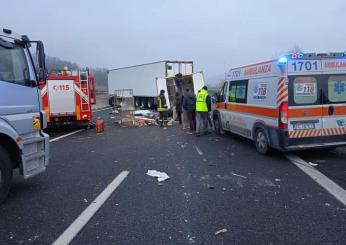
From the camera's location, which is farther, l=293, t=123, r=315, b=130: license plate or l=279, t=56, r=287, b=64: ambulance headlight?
l=293, t=123, r=315, b=130: license plate

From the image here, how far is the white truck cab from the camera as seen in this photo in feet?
17.5

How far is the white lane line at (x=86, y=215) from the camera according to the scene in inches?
165

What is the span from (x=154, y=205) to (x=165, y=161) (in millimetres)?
3192

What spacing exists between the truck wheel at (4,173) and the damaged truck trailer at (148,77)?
14.2 metres

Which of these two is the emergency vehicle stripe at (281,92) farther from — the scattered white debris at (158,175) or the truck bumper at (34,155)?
the truck bumper at (34,155)

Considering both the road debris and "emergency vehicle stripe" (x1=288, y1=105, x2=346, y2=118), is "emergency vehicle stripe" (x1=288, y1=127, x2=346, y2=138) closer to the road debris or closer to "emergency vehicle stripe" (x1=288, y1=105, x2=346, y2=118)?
"emergency vehicle stripe" (x1=288, y1=105, x2=346, y2=118)

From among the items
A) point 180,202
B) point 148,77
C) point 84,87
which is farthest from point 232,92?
point 148,77

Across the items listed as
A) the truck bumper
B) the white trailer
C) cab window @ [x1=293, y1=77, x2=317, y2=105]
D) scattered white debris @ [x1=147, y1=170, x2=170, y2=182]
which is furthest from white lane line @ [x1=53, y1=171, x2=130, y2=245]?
the white trailer

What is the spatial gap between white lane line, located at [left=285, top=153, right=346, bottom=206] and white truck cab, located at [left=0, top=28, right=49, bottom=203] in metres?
4.84

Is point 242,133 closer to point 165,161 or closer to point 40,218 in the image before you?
point 165,161

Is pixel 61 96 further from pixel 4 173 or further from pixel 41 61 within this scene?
pixel 4 173

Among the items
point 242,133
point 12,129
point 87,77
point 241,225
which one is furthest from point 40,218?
point 87,77

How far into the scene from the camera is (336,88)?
8320 mm

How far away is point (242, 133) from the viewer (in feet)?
34.5
